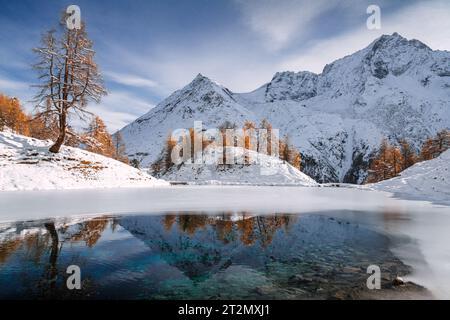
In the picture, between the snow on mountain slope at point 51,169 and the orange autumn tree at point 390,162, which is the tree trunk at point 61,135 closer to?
the snow on mountain slope at point 51,169

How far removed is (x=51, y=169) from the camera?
22.6 metres

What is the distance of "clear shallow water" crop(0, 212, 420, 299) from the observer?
425 centimetres

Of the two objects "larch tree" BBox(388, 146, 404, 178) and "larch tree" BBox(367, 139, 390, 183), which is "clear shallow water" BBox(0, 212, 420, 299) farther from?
"larch tree" BBox(367, 139, 390, 183)

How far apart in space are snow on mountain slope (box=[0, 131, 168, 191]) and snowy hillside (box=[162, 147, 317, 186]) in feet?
60.0

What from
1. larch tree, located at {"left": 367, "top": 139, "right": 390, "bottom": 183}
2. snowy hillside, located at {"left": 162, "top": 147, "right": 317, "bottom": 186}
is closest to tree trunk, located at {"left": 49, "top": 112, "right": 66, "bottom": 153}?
snowy hillside, located at {"left": 162, "top": 147, "right": 317, "bottom": 186}

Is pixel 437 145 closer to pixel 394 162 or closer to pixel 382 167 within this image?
pixel 394 162

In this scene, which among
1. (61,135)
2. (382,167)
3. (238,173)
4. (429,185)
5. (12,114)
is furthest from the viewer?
(382,167)

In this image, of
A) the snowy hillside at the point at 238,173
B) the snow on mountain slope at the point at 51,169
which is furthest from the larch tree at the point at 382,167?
the snow on mountain slope at the point at 51,169

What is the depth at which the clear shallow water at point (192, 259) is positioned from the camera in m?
4.25

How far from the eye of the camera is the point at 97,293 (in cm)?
411

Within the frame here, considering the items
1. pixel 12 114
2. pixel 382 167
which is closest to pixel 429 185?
pixel 382 167

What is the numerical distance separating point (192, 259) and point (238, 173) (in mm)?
41714

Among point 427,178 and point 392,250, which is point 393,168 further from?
point 392,250

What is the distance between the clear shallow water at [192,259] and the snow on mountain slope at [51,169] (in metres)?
13.8
